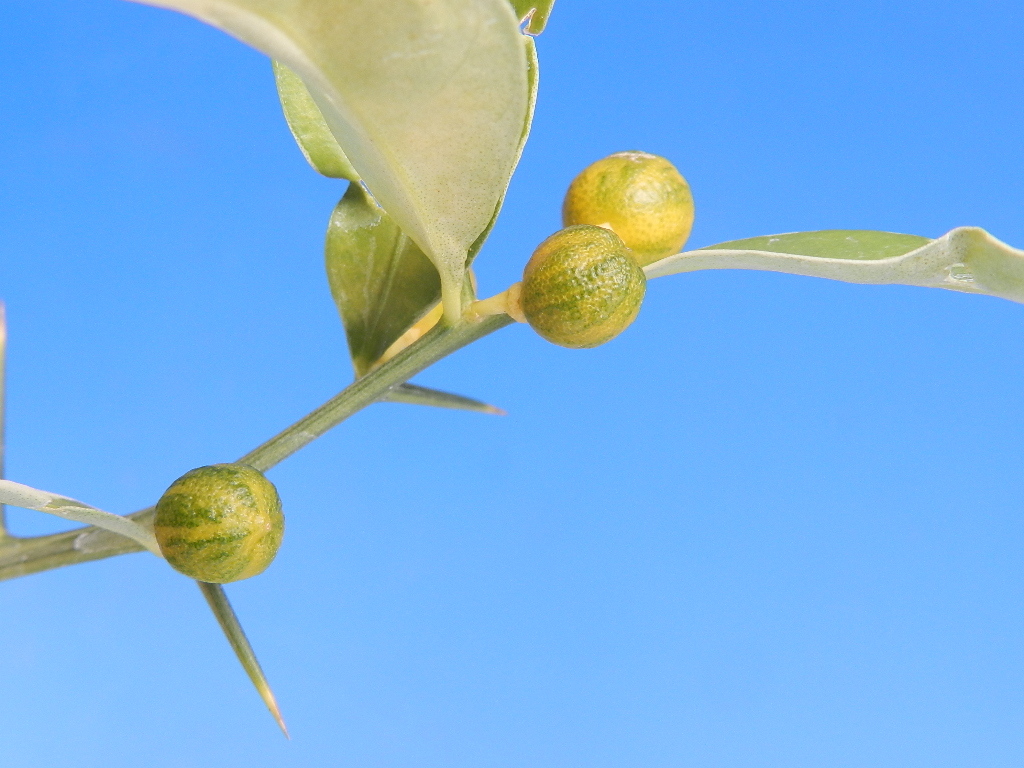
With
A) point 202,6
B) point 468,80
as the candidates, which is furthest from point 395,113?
point 202,6

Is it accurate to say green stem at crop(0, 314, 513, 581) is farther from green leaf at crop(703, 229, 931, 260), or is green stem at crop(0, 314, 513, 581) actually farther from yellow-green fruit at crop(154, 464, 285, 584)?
green leaf at crop(703, 229, 931, 260)

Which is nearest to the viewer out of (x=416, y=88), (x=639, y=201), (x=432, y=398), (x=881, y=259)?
(x=416, y=88)

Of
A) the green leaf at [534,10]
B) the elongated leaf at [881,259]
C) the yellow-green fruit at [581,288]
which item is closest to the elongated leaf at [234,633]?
the yellow-green fruit at [581,288]

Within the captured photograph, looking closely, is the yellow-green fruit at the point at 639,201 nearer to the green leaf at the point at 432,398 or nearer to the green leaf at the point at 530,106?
the green leaf at the point at 530,106

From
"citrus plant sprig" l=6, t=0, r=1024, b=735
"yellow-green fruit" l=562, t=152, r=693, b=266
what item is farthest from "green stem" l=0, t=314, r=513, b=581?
"yellow-green fruit" l=562, t=152, r=693, b=266

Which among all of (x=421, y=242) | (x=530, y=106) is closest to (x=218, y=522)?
(x=421, y=242)

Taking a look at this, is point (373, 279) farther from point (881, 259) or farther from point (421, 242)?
point (881, 259)

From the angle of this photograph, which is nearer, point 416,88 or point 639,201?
point 416,88
